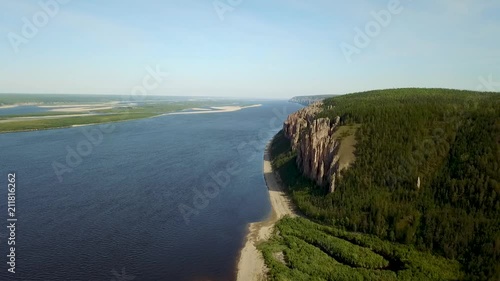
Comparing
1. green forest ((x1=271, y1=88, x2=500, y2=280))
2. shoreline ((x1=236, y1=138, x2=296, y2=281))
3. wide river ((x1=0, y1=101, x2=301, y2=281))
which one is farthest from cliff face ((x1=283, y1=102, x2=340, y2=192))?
wide river ((x1=0, y1=101, x2=301, y2=281))

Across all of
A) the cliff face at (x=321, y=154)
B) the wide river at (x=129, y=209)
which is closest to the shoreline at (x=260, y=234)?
the wide river at (x=129, y=209)

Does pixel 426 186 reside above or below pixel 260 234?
above

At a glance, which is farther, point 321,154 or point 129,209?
point 321,154

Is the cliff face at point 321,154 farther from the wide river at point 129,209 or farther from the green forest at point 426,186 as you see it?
the wide river at point 129,209

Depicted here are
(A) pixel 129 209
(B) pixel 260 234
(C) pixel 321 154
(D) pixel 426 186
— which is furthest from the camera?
(C) pixel 321 154

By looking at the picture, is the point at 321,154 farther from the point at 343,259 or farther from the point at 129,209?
the point at 129,209

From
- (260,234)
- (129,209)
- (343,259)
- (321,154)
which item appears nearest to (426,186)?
(321,154)

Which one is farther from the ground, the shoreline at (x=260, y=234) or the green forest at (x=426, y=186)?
the green forest at (x=426, y=186)

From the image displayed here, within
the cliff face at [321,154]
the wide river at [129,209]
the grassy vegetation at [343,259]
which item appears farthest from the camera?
the cliff face at [321,154]
